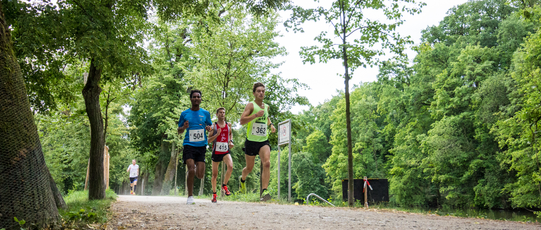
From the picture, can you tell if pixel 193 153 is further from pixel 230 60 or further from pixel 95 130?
pixel 230 60

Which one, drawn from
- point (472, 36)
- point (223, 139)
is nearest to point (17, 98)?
point (223, 139)

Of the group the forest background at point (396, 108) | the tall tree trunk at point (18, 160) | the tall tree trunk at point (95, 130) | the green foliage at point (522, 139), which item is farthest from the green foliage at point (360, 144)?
the tall tree trunk at point (18, 160)

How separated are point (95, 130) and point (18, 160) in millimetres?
5929

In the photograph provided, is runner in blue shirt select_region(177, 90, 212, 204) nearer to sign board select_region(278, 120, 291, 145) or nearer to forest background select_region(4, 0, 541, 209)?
forest background select_region(4, 0, 541, 209)

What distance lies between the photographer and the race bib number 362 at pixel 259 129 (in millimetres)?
8984

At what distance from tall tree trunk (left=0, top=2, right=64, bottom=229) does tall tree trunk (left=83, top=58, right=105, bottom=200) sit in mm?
5269

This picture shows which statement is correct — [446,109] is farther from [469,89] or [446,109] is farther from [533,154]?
[533,154]

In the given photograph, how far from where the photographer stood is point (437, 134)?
108 feet

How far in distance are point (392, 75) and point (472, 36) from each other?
24.8 m

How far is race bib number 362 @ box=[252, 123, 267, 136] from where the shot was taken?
8984mm

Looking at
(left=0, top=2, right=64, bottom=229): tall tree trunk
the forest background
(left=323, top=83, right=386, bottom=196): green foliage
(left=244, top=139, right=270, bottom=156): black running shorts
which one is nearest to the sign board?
the forest background

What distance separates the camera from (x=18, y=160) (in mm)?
3949

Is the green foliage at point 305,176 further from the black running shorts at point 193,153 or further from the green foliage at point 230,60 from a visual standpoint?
the black running shorts at point 193,153

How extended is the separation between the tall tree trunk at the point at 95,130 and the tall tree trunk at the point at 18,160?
17.3ft
